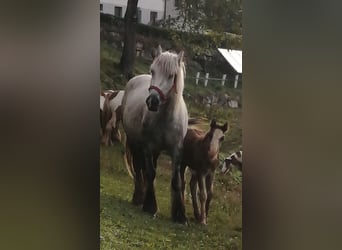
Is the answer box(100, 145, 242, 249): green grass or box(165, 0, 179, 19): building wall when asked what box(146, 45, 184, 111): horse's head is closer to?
box(165, 0, 179, 19): building wall

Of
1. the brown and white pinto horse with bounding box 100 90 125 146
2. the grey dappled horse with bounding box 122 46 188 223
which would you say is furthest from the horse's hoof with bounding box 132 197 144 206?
the brown and white pinto horse with bounding box 100 90 125 146

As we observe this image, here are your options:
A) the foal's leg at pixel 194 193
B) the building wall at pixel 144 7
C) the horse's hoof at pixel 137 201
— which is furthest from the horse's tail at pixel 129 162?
the building wall at pixel 144 7

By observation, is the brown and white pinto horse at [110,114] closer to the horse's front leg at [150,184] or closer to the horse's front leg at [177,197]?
the horse's front leg at [150,184]

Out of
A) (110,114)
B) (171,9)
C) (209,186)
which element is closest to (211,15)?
(171,9)

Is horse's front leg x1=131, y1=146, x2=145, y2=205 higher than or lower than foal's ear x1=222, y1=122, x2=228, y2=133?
lower

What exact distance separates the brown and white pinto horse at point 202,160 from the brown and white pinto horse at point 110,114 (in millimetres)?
450

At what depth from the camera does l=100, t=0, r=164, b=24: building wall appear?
2.84 m

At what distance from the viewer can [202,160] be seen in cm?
288

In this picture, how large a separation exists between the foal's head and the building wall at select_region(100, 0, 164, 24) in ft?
2.42

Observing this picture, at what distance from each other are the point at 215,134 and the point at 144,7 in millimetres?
890

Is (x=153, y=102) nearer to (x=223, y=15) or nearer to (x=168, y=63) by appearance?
(x=168, y=63)
